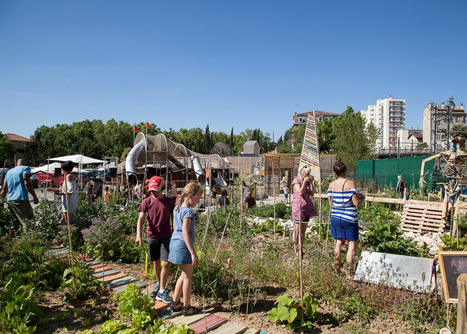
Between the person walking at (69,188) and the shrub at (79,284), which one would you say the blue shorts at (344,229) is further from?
the person walking at (69,188)

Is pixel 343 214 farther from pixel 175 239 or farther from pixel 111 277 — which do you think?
pixel 111 277

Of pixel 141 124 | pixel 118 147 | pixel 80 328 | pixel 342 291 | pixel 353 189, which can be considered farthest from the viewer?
pixel 141 124

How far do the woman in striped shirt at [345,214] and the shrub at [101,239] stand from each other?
3114 millimetres

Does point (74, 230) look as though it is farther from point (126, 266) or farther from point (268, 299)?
point (268, 299)

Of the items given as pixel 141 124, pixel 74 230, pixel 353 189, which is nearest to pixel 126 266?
pixel 74 230

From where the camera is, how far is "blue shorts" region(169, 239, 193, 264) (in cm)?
309

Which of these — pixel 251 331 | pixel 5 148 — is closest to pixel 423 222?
pixel 251 331

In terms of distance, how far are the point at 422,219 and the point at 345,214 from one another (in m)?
4.15

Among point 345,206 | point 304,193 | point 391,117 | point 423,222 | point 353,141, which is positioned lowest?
point 423,222

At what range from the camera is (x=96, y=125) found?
2397 inches

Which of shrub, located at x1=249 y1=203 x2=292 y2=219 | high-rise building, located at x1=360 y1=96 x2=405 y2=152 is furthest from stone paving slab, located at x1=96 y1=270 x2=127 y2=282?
high-rise building, located at x1=360 y1=96 x2=405 y2=152

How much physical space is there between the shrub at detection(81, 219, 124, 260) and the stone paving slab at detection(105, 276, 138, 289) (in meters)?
0.57

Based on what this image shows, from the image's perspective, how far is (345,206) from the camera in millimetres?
4023

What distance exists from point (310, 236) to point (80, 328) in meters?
4.39
